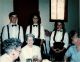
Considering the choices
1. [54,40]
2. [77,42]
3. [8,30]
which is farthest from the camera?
[54,40]

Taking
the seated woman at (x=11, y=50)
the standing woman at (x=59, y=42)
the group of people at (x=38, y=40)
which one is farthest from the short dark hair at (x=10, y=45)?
the standing woman at (x=59, y=42)

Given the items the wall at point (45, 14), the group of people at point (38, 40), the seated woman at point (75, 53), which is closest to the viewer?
the seated woman at point (75, 53)

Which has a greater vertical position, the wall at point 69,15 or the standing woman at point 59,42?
the wall at point 69,15

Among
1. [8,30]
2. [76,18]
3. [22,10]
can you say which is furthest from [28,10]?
[8,30]

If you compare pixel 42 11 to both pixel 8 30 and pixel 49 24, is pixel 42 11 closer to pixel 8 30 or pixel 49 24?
pixel 49 24

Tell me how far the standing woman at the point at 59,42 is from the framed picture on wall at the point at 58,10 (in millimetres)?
1299

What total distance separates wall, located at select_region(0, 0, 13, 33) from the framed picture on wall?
41.4 inches

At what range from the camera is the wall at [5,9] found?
733 cm

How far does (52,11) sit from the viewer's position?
7.74 m

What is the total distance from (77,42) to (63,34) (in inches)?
82.4

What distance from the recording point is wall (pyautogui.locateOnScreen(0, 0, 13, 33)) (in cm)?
733

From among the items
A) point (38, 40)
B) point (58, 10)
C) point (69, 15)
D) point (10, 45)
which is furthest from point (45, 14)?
point (10, 45)

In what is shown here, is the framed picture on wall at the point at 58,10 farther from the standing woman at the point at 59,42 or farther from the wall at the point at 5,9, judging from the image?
the standing woman at the point at 59,42

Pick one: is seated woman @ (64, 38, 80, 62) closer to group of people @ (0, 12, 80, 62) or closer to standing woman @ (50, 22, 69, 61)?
group of people @ (0, 12, 80, 62)
